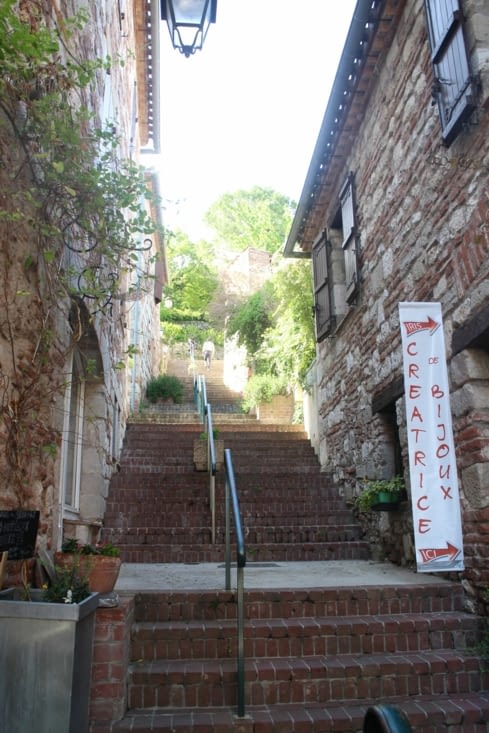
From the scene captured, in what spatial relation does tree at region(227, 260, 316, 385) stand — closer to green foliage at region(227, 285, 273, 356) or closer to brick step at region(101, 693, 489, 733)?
green foliage at region(227, 285, 273, 356)

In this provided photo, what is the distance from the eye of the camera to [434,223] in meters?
4.71

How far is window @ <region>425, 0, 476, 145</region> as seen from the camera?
4.02 metres

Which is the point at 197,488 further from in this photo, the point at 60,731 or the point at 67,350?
the point at 60,731

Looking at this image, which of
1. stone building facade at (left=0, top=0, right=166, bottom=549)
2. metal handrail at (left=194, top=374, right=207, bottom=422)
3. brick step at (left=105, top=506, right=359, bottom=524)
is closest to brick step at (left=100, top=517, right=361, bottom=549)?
brick step at (left=105, top=506, right=359, bottom=524)

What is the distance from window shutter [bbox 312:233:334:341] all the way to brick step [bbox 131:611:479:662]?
4475 millimetres

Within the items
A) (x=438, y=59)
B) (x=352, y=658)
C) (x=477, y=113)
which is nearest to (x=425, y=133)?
(x=438, y=59)

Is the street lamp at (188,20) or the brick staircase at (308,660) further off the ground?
the street lamp at (188,20)

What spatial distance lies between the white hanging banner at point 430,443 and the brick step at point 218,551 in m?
2.43

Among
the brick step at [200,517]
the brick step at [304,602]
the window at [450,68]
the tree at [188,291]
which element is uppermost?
the tree at [188,291]

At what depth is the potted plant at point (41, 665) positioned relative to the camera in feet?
8.34

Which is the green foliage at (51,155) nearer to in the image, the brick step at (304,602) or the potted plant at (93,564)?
the potted plant at (93,564)

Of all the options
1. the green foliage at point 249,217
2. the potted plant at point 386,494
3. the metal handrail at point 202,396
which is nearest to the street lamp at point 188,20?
the potted plant at point 386,494

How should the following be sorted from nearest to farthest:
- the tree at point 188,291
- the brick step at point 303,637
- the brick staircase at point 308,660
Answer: the brick staircase at point 308,660, the brick step at point 303,637, the tree at point 188,291

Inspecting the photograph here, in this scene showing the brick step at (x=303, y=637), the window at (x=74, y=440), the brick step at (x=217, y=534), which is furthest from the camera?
the brick step at (x=217, y=534)
